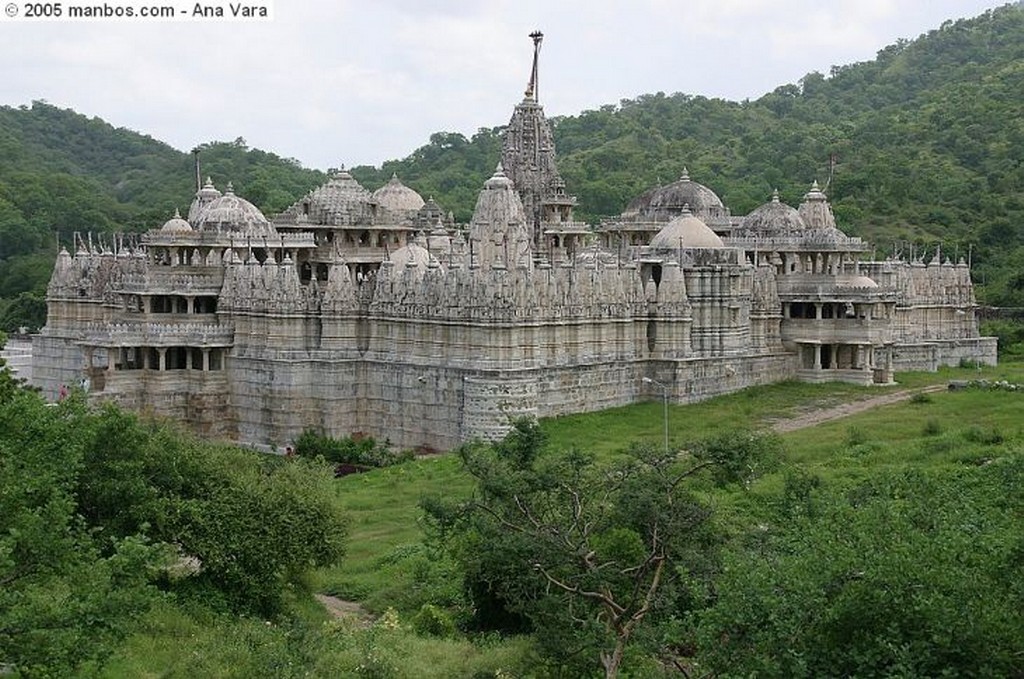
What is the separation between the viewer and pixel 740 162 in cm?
14075

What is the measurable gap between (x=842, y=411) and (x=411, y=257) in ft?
52.3

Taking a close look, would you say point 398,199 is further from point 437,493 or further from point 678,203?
point 437,493

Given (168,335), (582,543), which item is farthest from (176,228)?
(582,543)

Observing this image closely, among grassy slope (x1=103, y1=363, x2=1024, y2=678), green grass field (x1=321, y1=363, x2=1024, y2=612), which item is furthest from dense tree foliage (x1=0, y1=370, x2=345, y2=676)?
green grass field (x1=321, y1=363, x2=1024, y2=612)

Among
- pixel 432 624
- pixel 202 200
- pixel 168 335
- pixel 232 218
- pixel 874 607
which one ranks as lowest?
pixel 432 624

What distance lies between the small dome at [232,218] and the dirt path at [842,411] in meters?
21.1

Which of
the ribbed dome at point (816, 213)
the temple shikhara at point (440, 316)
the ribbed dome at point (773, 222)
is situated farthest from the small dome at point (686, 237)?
the ribbed dome at point (816, 213)

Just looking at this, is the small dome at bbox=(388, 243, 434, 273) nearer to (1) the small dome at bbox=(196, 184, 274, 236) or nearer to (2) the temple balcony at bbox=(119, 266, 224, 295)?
(1) the small dome at bbox=(196, 184, 274, 236)

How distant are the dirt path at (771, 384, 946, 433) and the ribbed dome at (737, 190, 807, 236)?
1021 cm

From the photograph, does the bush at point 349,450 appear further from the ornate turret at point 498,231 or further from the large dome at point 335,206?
the large dome at point 335,206

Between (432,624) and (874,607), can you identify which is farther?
(432,624)

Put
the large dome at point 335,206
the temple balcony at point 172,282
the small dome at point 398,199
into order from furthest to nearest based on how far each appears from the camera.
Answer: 1. the small dome at point 398,199
2. the large dome at point 335,206
3. the temple balcony at point 172,282

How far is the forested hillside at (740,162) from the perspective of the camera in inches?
4097

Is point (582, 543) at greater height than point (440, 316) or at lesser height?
lesser
